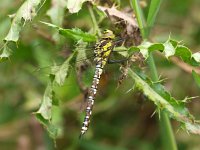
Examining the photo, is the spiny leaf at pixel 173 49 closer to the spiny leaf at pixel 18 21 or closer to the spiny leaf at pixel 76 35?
the spiny leaf at pixel 76 35

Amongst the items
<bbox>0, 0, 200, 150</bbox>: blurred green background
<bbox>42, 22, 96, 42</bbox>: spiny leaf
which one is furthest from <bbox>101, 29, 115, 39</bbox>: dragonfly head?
<bbox>0, 0, 200, 150</bbox>: blurred green background

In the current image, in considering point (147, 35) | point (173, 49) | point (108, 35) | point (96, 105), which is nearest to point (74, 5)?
point (108, 35)

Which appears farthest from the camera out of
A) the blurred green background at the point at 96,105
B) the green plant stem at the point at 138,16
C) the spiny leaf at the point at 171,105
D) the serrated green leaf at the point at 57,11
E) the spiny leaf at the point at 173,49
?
the blurred green background at the point at 96,105

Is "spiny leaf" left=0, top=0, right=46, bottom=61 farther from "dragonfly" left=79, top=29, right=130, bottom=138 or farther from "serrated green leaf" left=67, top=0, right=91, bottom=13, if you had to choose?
"dragonfly" left=79, top=29, right=130, bottom=138

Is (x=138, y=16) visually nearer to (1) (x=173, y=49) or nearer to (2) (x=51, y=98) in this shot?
(1) (x=173, y=49)

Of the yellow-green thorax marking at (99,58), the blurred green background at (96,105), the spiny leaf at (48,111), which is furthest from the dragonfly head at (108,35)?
the blurred green background at (96,105)

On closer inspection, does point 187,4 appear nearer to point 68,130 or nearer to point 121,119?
point 121,119
